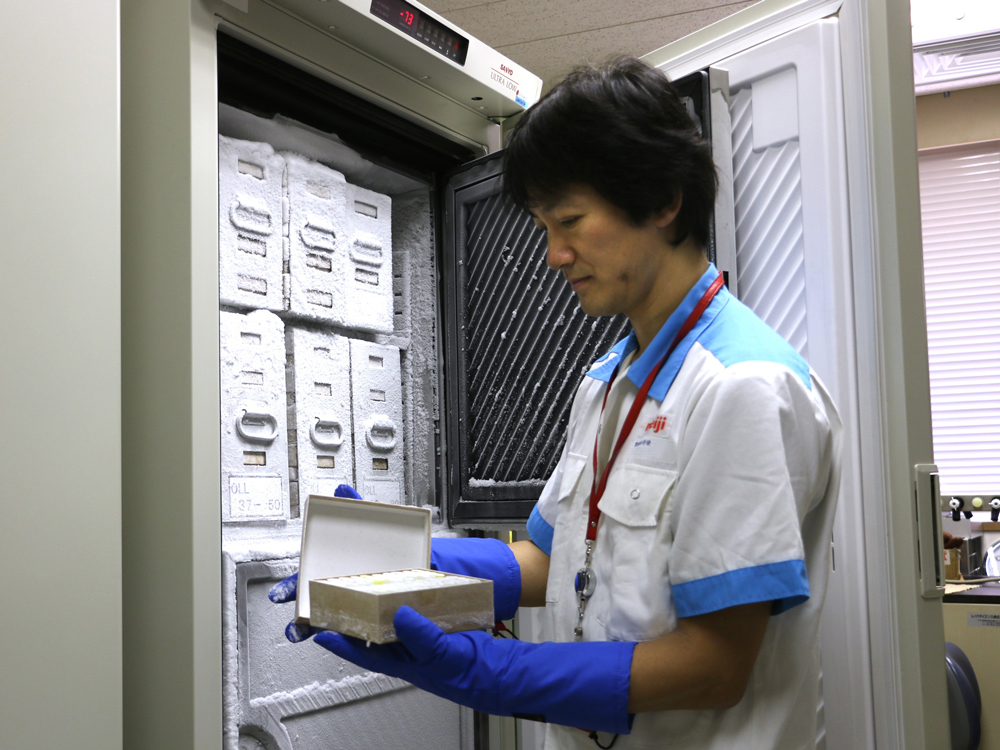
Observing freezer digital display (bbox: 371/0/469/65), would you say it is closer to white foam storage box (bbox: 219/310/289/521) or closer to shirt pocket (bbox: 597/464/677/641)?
white foam storage box (bbox: 219/310/289/521)

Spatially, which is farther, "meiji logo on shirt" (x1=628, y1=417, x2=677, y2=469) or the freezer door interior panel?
the freezer door interior panel

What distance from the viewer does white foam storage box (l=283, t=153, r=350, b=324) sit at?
1.68 meters

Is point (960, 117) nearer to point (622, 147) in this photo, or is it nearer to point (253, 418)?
point (622, 147)

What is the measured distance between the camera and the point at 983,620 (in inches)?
125

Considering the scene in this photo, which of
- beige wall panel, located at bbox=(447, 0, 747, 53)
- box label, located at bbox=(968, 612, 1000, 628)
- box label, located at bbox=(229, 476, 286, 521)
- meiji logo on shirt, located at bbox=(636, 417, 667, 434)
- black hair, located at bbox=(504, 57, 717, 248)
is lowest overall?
box label, located at bbox=(968, 612, 1000, 628)

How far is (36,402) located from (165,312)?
0.77 ft

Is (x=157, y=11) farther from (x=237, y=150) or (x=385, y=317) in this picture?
(x=385, y=317)

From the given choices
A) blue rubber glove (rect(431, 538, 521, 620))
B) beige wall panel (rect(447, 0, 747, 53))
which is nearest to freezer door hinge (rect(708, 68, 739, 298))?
blue rubber glove (rect(431, 538, 521, 620))

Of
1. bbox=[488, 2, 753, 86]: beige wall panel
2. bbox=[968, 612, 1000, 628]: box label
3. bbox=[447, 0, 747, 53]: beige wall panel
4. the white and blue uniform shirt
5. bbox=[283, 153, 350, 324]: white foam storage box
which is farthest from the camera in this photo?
bbox=[488, 2, 753, 86]: beige wall panel

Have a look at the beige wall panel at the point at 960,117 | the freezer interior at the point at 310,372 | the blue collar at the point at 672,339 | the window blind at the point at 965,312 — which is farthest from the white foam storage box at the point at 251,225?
the beige wall panel at the point at 960,117

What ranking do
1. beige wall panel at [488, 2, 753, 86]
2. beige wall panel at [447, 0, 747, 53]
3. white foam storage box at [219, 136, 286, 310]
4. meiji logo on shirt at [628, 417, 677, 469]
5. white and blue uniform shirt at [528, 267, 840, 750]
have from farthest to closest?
beige wall panel at [488, 2, 753, 86], beige wall panel at [447, 0, 747, 53], white foam storage box at [219, 136, 286, 310], meiji logo on shirt at [628, 417, 677, 469], white and blue uniform shirt at [528, 267, 840, 750]

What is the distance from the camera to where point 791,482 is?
3.18 ft

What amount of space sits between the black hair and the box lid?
0.49m

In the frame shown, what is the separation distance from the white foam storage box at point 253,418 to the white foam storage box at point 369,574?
382mm
